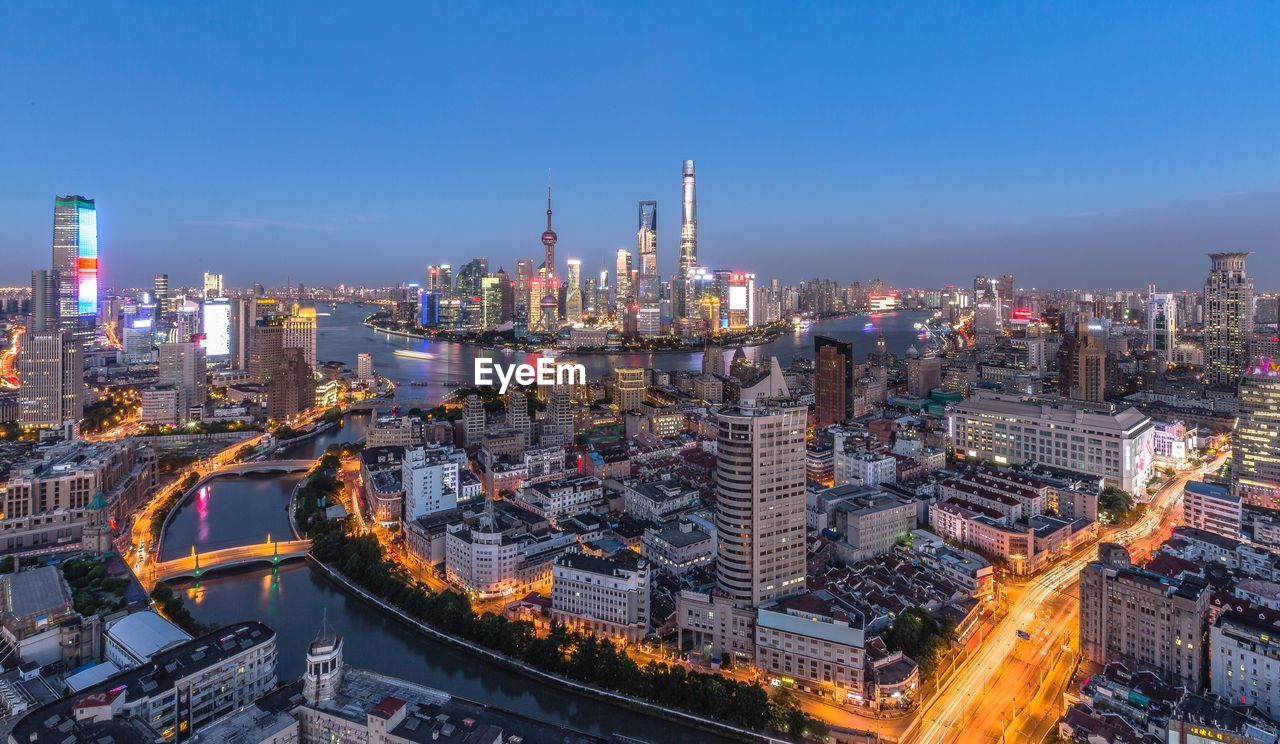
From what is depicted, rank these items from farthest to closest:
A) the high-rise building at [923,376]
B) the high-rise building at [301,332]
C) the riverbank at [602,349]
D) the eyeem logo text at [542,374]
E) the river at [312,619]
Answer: the riverbank at [602,349]
the high-rise building at [301,332]
the high-rise building at [923,376]
the eyeem logo text at [542,374]
the river at [312,619]

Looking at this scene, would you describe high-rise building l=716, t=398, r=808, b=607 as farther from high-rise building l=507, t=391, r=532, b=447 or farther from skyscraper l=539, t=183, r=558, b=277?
skyscraper l=539, t=183, r=558, b=277

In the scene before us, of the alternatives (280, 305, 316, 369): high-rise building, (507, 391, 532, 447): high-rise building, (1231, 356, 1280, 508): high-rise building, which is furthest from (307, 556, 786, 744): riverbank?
(280, 305, 316, 369): high-rise building

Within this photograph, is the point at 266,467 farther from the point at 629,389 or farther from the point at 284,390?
the point at 629,389

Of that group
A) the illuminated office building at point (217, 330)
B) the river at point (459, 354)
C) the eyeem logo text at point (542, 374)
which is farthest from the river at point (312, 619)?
the illuminated office building at point (217, 330)

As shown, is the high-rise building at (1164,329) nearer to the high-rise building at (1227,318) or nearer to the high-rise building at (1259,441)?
the high-rise building at (1227,318)

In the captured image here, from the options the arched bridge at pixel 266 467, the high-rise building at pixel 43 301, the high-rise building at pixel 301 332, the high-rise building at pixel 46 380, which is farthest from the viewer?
the high-rise building at pixel 301 332
